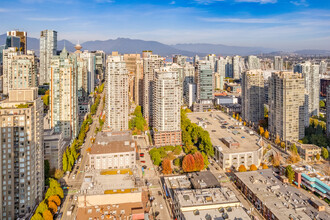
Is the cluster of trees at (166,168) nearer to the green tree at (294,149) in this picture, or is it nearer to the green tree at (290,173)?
the green tree at (290,173)

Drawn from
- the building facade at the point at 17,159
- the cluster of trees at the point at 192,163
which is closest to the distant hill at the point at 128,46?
the cluster of trees at the point at 192,163

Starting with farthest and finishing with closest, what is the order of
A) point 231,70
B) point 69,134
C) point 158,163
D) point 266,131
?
point 231,70 < point 266,131 < point 69,134 < point 158,163

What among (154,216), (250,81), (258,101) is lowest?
(154,216)

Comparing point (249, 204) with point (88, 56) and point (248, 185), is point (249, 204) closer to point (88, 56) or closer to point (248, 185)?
point (248, 185)

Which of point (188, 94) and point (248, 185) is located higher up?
point (188, 94)

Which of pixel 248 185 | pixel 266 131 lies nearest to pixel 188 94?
pixel 266 131

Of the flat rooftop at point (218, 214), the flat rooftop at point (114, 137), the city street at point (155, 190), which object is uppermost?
the flat rooftop at point (114, 137)

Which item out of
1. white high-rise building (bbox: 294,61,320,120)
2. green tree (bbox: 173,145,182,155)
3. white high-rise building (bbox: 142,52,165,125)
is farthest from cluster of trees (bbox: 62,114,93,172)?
white high-rise building (bbox: 294,61,320,120)
